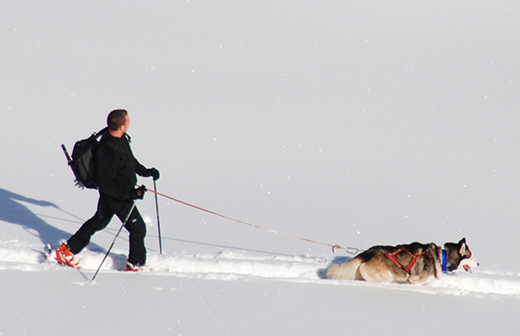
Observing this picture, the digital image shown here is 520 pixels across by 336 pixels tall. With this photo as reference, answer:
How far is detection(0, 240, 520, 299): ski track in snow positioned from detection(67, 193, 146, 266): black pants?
0.21m

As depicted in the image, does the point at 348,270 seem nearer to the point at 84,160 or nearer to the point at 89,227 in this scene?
the point at 89,227

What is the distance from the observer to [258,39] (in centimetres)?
1295

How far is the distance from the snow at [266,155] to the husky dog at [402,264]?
14cm

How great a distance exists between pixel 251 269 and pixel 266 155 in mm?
3734

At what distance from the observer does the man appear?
4777 mm

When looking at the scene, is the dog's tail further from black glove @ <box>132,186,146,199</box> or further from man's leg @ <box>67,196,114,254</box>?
man's leg @ <box>67,196,114,254</box>

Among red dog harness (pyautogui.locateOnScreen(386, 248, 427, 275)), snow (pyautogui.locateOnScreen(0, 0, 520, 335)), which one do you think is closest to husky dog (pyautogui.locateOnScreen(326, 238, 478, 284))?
red dog harness (pyautogui.locateOnScreen(386, 248, 427, 275))

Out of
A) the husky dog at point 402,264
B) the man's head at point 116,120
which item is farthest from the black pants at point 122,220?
the husky dog at point 402,264

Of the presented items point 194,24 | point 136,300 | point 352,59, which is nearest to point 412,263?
point 136,300

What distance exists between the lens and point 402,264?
17.7 ft

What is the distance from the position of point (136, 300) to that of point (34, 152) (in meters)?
5.26

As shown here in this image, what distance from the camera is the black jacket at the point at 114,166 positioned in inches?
188

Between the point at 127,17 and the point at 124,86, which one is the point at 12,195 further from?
the point at 127,17

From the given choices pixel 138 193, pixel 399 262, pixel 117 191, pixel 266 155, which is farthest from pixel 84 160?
pixel 266 155
